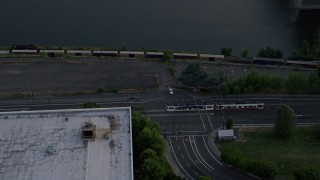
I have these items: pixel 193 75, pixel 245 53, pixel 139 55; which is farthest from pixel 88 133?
pixel 245 53

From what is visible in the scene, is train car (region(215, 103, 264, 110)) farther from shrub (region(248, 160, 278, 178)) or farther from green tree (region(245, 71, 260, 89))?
shrub (region(248, 160, 278, 178))

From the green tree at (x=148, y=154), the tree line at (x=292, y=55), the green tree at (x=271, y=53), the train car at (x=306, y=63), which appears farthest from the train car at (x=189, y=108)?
the train car at (x=306, y=63)

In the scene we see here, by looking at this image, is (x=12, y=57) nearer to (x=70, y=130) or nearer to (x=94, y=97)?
(x=94, y=97)

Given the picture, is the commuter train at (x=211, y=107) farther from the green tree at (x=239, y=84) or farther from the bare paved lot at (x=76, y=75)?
the bare paved lot at (x=76, y=75)

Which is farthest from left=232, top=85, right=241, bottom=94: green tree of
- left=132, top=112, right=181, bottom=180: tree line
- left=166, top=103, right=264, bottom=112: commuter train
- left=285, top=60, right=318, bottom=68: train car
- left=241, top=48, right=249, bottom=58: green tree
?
left=132, top=112, right=181, bottom=180: tree line

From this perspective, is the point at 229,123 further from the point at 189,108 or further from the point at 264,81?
the point at 264,81

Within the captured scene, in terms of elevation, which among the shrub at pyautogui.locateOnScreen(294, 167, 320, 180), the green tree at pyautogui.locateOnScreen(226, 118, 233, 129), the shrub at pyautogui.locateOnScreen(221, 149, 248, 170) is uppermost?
the green tree at pyautogui.locateOnScreen(226, 118, 233, 129)
